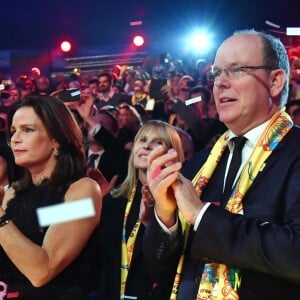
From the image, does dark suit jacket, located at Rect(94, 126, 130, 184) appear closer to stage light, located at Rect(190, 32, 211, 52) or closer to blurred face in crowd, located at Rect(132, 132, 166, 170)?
blurred face in crowd, located at Rect(132, 132, 166, 170)

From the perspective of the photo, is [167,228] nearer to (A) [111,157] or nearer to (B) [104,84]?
(A) [111,157]

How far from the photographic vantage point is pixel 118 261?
2459mm

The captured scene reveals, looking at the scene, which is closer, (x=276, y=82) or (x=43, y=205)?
(x=276, y=82)

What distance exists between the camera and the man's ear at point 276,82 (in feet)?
4.83

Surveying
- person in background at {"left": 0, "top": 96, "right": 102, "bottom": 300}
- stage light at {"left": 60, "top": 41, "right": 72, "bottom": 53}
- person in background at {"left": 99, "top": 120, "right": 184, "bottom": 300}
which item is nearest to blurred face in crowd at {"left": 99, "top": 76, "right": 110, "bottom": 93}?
stage light at {"left": 60, "top": 41, "right": 72, "bottom": 53}

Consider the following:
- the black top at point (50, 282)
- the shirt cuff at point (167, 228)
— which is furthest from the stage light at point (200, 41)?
the shirt cuff at point (167, 228)

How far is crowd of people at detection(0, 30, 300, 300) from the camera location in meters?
1.25

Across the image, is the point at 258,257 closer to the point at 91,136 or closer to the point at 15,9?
the point at 91,136

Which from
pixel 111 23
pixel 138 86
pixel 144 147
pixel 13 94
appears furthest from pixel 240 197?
pixel 111 23

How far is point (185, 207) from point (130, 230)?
4.14ft

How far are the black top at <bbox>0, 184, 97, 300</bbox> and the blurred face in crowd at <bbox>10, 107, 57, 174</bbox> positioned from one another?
11 cm

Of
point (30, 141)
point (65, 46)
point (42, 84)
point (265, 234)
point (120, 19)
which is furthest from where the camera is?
point (120, 19)

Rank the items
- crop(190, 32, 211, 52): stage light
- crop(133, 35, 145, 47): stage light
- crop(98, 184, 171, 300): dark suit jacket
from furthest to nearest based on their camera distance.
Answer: crop(190, 32, 211, 52): stage light
crop(133, 35, 145, 47): stage light
crop(98, 184, 171, 300): dark suit jacket

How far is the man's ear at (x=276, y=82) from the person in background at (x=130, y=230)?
29.1 inches
